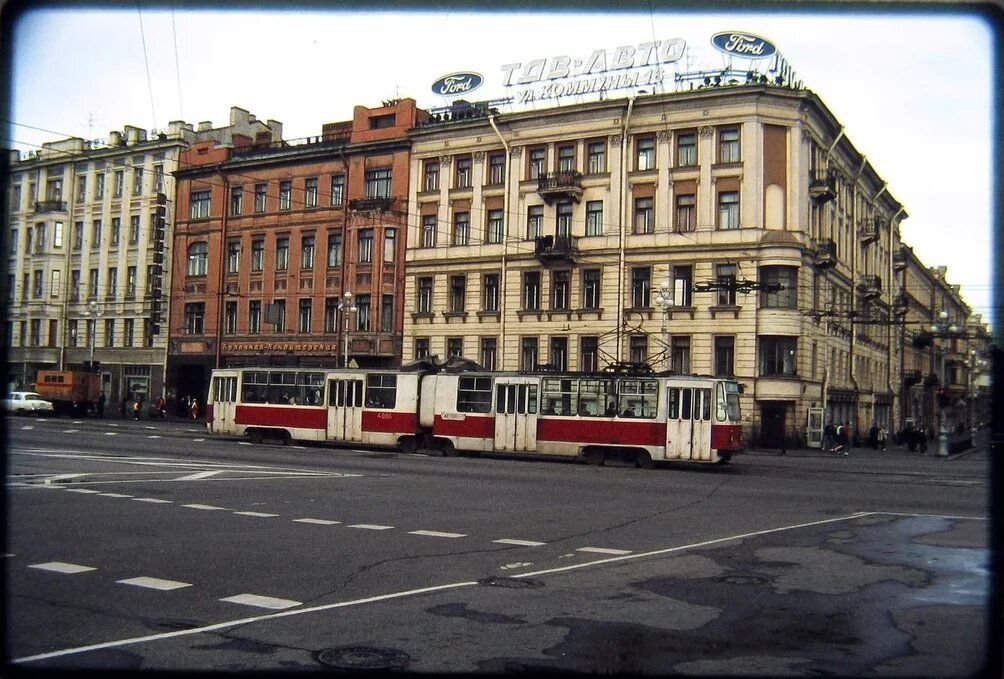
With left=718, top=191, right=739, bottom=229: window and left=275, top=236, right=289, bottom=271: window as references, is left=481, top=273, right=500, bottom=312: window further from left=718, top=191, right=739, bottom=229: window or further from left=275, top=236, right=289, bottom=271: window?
left=275, top=236, right=289, bottom=271: window

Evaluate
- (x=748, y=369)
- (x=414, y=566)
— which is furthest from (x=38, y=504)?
(x=748, y=369)

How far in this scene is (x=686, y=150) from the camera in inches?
1516

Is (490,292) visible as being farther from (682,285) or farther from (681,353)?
(681,353)

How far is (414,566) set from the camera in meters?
9.66

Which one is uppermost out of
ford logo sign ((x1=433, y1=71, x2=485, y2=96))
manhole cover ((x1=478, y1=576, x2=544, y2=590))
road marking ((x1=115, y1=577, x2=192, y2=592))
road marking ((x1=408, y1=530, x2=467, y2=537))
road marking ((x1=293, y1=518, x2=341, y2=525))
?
ford logo sign ((x1=433, y1=71, x2=485, y2=96))

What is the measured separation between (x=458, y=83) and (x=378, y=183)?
6175 mm

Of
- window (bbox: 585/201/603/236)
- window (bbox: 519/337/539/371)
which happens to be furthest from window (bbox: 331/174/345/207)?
window (bbox: 585/201/603/236)

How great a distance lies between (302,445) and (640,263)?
50.8ft

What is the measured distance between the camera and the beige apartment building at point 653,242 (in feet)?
121

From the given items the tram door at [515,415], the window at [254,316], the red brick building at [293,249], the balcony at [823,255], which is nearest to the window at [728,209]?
the balcony at [823,255]

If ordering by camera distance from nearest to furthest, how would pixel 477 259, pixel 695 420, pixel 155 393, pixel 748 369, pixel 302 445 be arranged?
pixel 695 420 < pixel 302 445 < pixel 748 369 < pixel 477 259 < pixel 155 393

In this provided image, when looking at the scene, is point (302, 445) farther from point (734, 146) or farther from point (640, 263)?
point (734, 146)

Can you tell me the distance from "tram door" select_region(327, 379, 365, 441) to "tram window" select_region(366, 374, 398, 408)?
305 mm

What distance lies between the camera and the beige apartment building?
3700 centimetres
